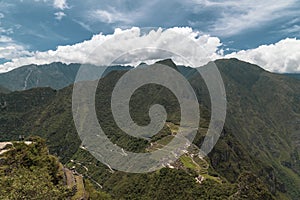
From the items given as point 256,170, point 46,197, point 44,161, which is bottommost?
point 256,170

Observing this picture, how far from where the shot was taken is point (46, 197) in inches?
719

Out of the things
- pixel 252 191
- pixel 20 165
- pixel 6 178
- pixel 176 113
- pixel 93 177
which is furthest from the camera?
pixel 176 113

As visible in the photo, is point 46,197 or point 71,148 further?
point 71,148

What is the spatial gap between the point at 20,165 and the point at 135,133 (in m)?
125

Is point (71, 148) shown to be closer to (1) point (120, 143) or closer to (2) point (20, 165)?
(1) point (120, 143)

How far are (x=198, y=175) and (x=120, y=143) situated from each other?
8205cm

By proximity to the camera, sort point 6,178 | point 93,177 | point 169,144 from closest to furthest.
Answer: point 6,178 < point 169,144 < point 93,177

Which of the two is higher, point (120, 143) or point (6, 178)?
point (6, 178)

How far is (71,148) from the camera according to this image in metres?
186

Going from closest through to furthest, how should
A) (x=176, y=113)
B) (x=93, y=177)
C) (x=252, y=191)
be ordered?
1. (x=252, y=191)
2. (x=93, y=177)
3. (x=176, y=113)

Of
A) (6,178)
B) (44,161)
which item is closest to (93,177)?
(44,161)

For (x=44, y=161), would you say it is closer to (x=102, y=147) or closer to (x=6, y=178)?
(x=6, y=178)

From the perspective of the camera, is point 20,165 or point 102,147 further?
point 102,147

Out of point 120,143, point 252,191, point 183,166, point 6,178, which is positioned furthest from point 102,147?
point 6,178
